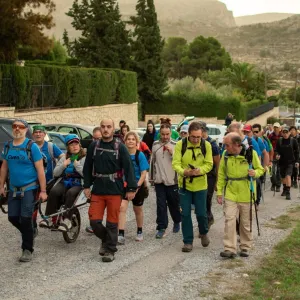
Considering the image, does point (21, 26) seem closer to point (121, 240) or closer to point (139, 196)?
point (139, 196)

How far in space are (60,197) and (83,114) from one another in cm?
2649

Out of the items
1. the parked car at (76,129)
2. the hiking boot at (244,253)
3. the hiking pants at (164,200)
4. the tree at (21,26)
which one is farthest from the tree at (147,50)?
the hiking boot at (244,253)

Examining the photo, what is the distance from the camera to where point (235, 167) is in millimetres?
8812

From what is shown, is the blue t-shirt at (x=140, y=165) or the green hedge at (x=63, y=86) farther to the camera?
the green hedge at (x=63, y=86)

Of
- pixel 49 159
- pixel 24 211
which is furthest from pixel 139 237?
pixel 24 211

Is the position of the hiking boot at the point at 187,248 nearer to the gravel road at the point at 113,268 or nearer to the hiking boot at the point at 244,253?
the gravel road at the point at 113,268

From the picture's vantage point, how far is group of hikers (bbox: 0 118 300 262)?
8289 millimetres

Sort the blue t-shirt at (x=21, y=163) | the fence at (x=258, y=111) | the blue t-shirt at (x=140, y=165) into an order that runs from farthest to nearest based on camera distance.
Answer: the fence at (x=258, y=111) → the blue t-shirt at (x=140, y=165) → the blue t-shirt at (x=21, y=163)

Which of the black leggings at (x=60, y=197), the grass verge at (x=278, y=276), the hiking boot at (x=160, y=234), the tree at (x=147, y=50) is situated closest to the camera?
the grass verge at (x=278, y=276)

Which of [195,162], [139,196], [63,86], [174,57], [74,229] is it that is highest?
[174,57]

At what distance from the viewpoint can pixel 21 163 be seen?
8.27 meters

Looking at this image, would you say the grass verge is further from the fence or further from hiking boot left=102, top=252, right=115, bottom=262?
the fence

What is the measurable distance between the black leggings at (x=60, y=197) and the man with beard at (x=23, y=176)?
93 centimetres

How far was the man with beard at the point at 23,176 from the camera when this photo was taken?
825 cm
